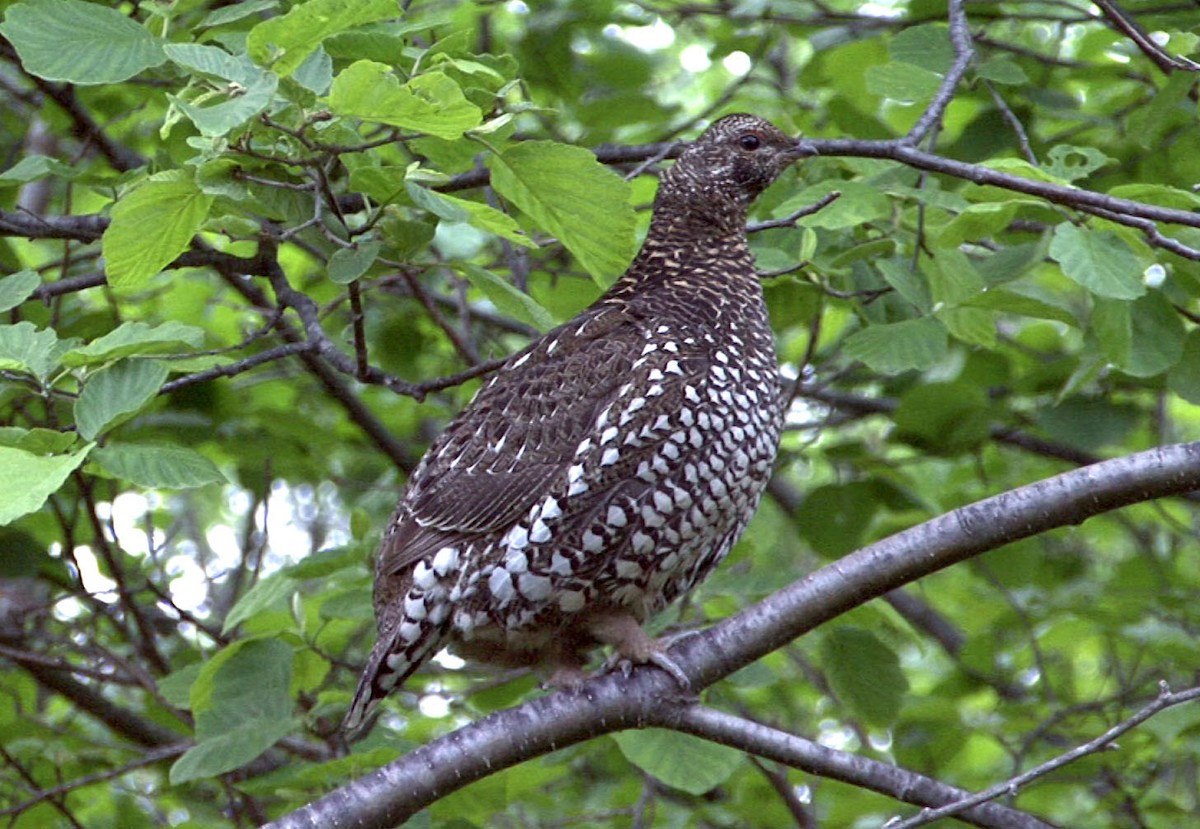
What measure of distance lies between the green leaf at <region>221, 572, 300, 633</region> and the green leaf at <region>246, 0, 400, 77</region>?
1718 millimetres

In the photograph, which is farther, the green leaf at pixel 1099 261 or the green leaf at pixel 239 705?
the green leaf at pixel 239 705

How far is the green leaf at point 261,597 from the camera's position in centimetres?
419

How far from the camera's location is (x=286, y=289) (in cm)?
439

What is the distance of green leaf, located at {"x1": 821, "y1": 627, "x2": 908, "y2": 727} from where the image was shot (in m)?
4.88

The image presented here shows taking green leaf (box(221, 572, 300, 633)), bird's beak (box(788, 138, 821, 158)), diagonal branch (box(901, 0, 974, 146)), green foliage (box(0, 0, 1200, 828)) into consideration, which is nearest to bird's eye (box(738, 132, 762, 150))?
bird's beak (box(788, 138, 821, 158))

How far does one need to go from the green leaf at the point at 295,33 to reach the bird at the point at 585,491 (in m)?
1.53

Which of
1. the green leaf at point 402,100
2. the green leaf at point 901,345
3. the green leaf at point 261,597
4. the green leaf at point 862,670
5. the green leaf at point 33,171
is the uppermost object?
the green leaf at point 402,100

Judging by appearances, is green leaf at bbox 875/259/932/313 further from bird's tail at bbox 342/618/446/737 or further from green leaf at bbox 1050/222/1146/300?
bird's tail at bbox 342/618/446/737

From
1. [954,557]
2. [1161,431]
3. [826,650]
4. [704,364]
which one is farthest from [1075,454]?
[954,557]

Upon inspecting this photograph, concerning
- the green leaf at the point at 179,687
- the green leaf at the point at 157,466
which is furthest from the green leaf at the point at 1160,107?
the green leaf at the point at 179,687

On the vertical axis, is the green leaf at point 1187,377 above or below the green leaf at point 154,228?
below

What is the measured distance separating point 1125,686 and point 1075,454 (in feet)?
3.20

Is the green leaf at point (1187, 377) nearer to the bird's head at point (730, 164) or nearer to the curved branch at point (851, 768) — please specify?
the bird's head at point (730, 164)

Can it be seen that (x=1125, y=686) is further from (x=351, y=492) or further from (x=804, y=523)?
(x=351, y=492)
